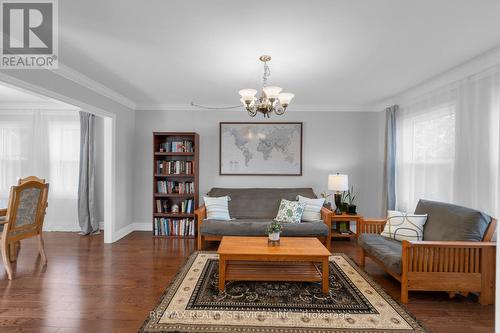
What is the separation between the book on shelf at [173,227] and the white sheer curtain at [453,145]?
11.2ft

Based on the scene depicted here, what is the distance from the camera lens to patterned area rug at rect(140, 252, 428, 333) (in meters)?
2.02

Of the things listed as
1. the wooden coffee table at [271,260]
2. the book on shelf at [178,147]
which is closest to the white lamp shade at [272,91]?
the wooden coffee table at [271,260]

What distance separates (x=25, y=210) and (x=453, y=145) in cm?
505

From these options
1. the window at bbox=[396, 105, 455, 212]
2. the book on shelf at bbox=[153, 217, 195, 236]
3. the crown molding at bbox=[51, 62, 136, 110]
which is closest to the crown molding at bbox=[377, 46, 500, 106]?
the window at bbox=[396, 105, 455, 212]

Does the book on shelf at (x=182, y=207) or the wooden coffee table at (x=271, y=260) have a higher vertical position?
the book on shelf at (x=182, y=207)

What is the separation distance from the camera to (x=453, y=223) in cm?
267

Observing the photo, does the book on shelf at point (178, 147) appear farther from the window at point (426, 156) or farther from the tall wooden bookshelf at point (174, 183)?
the window at point (426, 156)

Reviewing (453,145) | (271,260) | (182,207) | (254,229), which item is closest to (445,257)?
(453,145)

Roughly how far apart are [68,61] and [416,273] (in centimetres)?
411

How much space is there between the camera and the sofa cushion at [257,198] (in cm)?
448

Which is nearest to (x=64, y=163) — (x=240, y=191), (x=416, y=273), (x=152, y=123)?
(x=152, y=123)

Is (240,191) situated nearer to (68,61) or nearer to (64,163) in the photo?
(68,61)

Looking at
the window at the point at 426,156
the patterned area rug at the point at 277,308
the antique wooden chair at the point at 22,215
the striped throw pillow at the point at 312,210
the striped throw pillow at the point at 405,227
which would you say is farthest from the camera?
the striped throw pillow at the point at 312,210

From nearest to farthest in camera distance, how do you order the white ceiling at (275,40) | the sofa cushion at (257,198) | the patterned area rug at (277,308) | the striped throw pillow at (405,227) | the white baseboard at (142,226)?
1. the white ceiling at (275,40)
2. the patterned area rug at (277,308)
3. the striped throw pillow at (405,227)
4. the sofa cushion at (257,198)
5. the white baseboard at (142,226)
